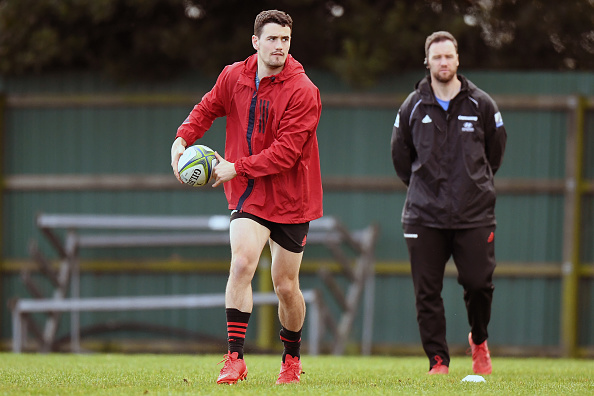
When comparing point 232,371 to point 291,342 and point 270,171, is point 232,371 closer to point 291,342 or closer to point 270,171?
point 291,342

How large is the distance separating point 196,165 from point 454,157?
6.18 ft

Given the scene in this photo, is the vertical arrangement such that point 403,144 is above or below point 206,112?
below

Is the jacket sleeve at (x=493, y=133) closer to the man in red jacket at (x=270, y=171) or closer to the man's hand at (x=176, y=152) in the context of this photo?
the man in red jacket at (x=270, y=171)

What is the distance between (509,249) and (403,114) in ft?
16.8

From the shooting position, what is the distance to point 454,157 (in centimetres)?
649

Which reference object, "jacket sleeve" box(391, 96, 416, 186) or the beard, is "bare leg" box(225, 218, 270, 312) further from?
the beard

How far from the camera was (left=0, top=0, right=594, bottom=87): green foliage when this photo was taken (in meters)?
11.4

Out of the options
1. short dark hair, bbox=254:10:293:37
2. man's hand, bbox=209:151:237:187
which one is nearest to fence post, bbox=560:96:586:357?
short dark hair, bbox=254:10:293:37

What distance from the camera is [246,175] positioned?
18.2 feet

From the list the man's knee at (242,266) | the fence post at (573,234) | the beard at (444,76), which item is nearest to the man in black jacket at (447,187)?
the beard at (444,76)

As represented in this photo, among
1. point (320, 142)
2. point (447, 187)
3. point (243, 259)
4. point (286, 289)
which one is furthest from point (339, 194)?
point (243, 259)

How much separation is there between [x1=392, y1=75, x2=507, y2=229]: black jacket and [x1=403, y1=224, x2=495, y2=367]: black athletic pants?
102 mm

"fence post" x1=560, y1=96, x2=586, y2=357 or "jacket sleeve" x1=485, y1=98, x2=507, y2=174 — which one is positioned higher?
"jacket sleeve" x1=485, y1=98, x2=507, y2=174

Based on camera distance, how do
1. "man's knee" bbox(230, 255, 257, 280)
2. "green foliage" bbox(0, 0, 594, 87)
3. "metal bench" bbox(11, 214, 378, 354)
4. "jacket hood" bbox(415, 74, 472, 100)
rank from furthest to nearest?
1. "green foliage" bbox(0, 0, 594, 87)
2. "metal bench" bbox(11, 214, 378, 354)
3. "jacket hood" bbox(415, 74, 472, 100)
4. "man's knee" bbox(230, 255, 257, 280)
